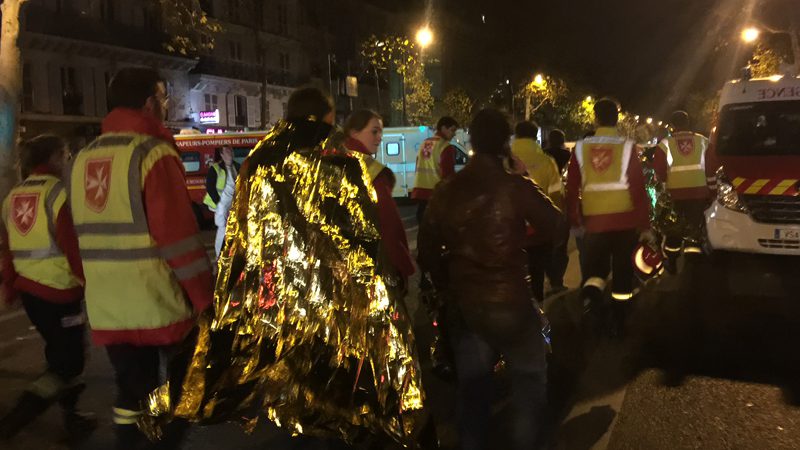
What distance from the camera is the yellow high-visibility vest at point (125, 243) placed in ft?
9.64

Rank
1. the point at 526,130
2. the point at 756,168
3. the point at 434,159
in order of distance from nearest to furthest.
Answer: the point at 526,130 → the point at 434,159 → the point at 756,168

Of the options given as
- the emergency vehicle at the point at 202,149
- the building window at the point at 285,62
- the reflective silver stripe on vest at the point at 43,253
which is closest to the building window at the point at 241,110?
the building window at the point at 285,62

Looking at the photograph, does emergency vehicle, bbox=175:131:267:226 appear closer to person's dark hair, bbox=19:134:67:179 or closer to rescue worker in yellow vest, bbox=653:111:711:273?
rescue worker in yellow vest, bbox=653:111:711:273

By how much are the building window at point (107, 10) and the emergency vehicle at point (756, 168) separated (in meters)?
32.0

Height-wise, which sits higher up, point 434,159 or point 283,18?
point 283,18

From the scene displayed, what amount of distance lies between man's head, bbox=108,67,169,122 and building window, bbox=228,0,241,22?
4375 centimetres

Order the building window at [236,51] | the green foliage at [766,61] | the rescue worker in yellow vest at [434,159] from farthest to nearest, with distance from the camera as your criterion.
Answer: the building window at [236,51], the green foliage at [766,61], the rescue worker in yellow vest at [434,159]

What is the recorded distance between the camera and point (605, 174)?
18.5 feet

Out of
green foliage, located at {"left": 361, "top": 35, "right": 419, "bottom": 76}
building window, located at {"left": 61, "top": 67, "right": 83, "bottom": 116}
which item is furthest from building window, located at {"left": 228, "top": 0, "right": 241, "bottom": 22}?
building window, located at {"left": 61, "top": 67, "right": 83, "bottom": 116}

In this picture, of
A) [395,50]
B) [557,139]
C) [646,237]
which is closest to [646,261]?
[646,237]

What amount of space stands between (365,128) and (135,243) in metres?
1.66

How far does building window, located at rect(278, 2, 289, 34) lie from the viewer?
4919 centimetres

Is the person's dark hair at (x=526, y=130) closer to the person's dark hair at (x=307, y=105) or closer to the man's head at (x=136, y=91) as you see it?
the person's dark hair at (x=307, y=105)

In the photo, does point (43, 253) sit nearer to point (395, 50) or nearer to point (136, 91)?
point (136, 91)
